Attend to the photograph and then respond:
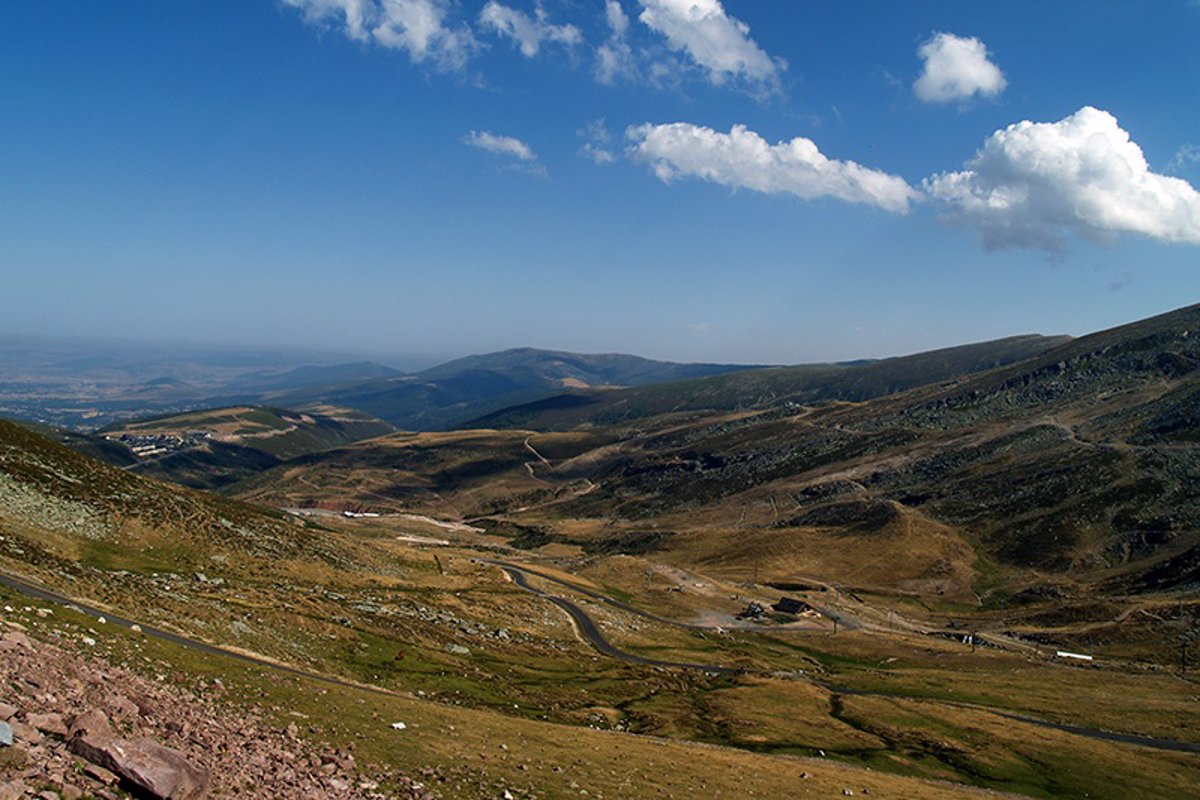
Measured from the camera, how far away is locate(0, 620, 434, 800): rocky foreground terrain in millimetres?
19356

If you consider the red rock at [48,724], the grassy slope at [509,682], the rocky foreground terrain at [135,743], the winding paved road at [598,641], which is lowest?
the winding paved road at [598,641]

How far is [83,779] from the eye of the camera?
63.3ft

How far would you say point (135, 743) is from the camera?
21.4 m

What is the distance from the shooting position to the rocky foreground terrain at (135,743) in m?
19.4

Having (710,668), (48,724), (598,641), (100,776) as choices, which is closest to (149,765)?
(100,776)

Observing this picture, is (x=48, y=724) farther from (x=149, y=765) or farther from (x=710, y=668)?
(x=710, y=668)

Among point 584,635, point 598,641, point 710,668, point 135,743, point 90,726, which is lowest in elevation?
point 710,668

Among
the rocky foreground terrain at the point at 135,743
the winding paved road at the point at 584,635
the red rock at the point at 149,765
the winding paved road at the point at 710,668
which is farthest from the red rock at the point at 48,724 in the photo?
the winding paved road at the point at 710,668

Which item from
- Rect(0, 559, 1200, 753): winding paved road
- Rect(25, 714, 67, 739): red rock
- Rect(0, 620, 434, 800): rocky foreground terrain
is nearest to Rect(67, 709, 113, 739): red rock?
Rect(0, 620, 434, 800): rocky foreground terrain

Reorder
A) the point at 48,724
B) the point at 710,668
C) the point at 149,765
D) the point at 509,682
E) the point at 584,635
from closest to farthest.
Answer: the point at 149,765 < the point at 48,724 < the point at 509,682 < the point at 710,668 < the point at 584,635

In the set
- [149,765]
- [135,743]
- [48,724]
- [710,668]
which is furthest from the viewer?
[710,668]

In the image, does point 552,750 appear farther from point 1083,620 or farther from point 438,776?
point 1083,620

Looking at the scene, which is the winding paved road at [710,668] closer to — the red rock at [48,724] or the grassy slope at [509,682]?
the grassy slope at [509,682]

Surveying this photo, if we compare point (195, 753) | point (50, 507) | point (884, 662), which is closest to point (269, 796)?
point (195, 753)
